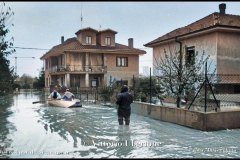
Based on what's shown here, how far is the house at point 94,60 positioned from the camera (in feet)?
148

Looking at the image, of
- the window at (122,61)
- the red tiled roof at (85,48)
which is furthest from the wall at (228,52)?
the window at (122,61)

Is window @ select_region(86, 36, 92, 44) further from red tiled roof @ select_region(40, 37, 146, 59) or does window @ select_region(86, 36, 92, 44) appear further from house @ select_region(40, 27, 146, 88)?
red tiled roof @ select_region(40, 37, 146, 59)

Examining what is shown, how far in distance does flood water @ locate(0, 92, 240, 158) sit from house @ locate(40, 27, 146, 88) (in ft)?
102

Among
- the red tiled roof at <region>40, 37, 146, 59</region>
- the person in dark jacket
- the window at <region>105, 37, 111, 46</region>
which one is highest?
the window at <region>105, 37, 111, 46</region>

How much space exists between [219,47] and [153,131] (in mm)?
9018

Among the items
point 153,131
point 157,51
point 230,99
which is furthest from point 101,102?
point 153,131

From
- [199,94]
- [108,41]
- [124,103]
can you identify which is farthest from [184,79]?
[108,41]

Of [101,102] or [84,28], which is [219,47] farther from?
[84,28]

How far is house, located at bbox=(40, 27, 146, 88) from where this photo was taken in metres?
45.2

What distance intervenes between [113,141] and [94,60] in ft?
121

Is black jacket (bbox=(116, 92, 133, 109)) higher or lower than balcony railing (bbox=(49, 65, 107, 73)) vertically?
lower

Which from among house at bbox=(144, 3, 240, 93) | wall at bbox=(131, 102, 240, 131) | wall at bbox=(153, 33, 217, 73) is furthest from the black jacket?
house at bbox=(144, 3, 240, 93)

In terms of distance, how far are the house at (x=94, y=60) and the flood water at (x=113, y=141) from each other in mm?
31160

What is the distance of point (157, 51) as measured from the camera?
2567cm
